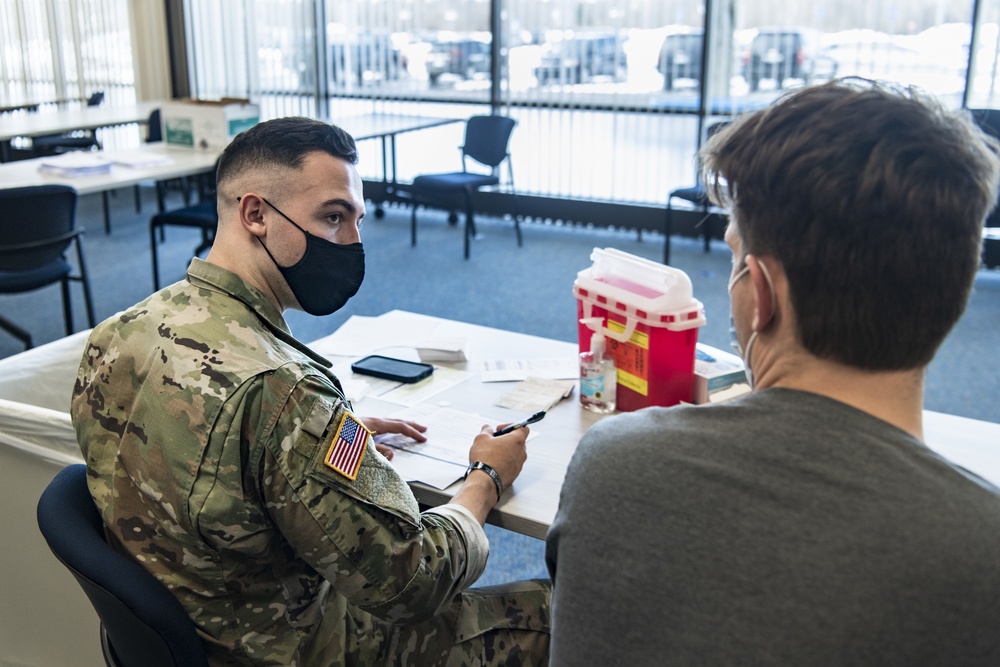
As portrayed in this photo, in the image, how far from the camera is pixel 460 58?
22.4ft

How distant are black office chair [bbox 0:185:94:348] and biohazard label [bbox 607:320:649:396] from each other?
2854 mm

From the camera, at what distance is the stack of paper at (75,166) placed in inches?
180

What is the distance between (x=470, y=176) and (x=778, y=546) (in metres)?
5.51

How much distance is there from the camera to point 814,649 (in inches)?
28.7

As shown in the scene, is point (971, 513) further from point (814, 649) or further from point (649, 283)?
point (649, 283)

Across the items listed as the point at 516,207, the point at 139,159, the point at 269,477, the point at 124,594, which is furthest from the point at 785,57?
the point at 124,594

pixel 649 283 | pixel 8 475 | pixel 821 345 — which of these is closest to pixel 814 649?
pixel 821 345

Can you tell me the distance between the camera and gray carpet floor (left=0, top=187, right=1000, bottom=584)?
171 inches

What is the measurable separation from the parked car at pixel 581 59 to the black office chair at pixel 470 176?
1.95 ft

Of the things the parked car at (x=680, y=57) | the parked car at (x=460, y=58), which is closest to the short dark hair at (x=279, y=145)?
the parked car at (x=680, y=57)

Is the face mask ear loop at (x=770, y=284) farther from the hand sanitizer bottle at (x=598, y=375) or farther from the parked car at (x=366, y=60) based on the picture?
the parked car at (x=366, y=60)

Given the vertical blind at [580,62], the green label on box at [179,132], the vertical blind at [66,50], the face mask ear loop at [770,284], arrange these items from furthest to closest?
the vertical blind at [66,50] → the vertical blind at [580,62] → the green label on box at [179,132] → the face mask ear loop at [770,284]

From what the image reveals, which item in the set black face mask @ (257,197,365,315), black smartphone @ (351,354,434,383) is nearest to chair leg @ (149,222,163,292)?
black smartphone @ (351,354,434,383)

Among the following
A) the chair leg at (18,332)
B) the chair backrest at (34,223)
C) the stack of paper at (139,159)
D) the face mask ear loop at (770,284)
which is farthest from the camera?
the stack of paper at (139,159)
